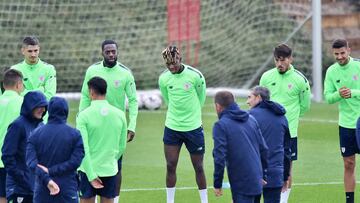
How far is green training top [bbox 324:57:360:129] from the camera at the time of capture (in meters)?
13.1

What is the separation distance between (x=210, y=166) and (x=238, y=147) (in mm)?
6754

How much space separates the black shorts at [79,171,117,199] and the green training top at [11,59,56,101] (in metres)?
2.68

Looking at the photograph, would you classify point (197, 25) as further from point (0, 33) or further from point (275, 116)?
point (275, 116)

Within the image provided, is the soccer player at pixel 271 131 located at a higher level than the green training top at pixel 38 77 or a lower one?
lower

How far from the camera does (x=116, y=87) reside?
12766 millimetres

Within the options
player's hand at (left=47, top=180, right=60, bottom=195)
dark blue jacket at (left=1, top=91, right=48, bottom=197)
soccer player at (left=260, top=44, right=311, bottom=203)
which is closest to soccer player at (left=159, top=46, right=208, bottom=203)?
soccer player at (left=260, top=44, right=311, bottom=203)

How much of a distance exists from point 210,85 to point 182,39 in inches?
60.7

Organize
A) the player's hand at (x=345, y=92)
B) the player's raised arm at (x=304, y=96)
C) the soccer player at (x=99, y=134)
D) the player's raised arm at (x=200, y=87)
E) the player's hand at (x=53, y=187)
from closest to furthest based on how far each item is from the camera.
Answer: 1. the player's hand at (x=53, y=187)
2. the soccer player at (x=99, y=134)
3. the player's hand at (x=345, y=92)
4. the player's raised arm at (x=304, y=96)
5. the player's raised arm at (x=200, y=87)

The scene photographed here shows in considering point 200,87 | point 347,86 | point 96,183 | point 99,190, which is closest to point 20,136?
point 96,183

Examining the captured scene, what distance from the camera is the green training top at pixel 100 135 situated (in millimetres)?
10375

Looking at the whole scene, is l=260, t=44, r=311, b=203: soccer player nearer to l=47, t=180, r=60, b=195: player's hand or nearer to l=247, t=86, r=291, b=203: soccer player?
l=247, t=86, r=291, b=203: soccer player

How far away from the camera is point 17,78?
35.6ft

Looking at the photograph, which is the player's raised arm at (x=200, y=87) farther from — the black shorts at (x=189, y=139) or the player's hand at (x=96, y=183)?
the player's hand at (x=96, y=183)

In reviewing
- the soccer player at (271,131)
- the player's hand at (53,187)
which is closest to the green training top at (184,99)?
the soccer player at (271,131)
